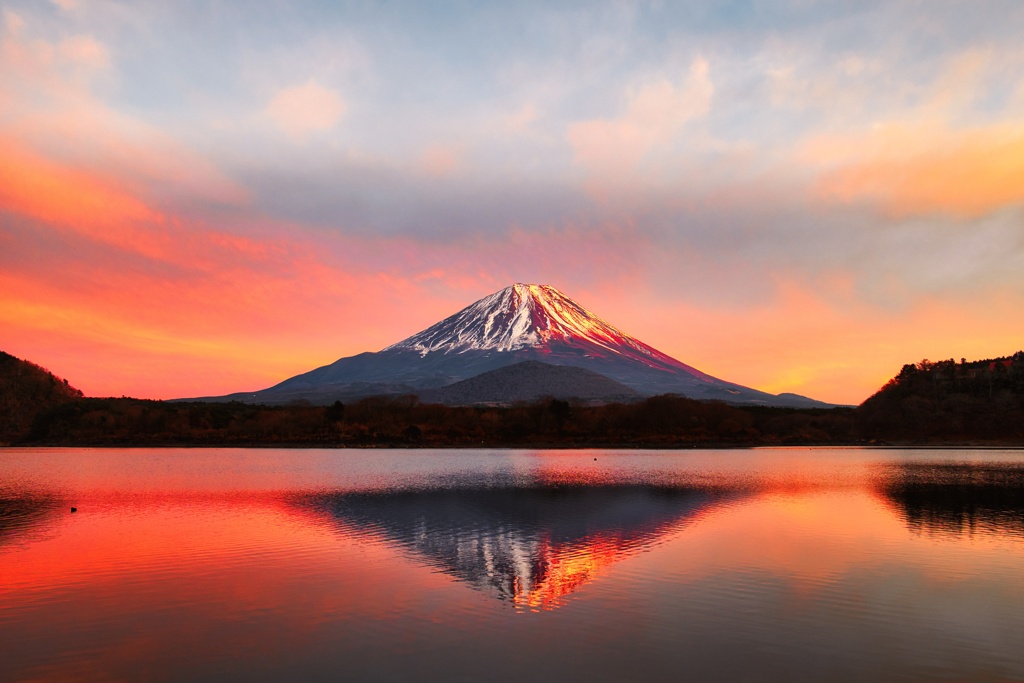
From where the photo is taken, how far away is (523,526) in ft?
94.7

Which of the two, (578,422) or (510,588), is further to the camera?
(578,422)

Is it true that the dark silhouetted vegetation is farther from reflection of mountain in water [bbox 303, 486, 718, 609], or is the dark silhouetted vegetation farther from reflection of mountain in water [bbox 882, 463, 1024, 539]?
reflection of mountain in water [bbox 303, 486, 718, 609]

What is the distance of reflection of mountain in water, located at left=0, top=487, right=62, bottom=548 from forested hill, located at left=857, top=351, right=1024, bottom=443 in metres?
122

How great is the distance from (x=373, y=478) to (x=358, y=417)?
82.8m

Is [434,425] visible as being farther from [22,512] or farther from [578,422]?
[22,512]

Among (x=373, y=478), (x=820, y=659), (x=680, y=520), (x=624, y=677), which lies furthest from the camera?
(x=373, y=478)

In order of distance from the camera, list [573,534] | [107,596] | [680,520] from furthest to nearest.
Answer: [680,520] < [573,534] < [107,596]

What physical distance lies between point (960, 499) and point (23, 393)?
160 meters

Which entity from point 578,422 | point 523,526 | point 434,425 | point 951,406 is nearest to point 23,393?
point 434,425

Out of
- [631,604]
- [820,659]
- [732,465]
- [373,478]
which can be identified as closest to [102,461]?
[373,478]

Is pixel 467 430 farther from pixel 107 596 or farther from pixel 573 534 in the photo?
pixel 107 596

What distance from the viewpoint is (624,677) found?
38.1 ft

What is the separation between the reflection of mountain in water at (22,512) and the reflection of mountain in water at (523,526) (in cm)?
1093

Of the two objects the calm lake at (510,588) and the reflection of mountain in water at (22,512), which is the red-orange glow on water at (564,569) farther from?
the reflection of mountain in water at (22,512)
